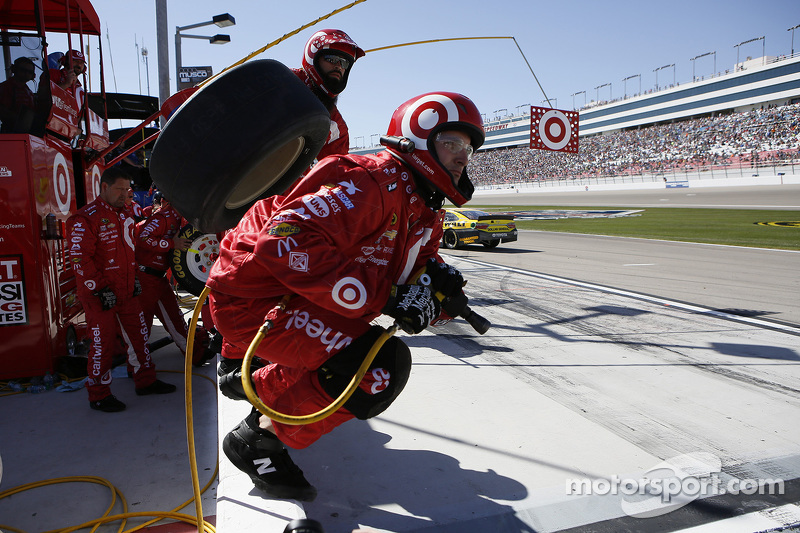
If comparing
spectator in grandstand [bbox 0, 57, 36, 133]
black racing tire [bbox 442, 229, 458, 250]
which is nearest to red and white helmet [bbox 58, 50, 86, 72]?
spectator in grandstand [bbox 0, 57, 36, 133]

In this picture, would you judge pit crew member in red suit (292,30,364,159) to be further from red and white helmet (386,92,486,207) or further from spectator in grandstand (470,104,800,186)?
spectator in grandstand (470,104,800,186)

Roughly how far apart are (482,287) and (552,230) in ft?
44.7

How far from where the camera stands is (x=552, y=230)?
21.1 meters

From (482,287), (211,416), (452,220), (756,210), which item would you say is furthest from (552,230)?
(211,416)

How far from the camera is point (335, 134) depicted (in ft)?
12.7

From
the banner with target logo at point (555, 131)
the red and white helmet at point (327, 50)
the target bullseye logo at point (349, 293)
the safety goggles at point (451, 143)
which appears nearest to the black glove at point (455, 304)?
the target bullseye logo at point (349, 293)

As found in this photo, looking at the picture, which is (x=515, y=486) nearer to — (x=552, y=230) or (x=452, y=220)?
(x=452, y=220)

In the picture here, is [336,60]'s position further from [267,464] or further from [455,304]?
[267,464]

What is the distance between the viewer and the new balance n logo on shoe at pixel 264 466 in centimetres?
247

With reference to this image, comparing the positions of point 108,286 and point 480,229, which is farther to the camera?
point 480,229

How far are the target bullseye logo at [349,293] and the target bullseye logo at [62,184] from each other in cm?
403

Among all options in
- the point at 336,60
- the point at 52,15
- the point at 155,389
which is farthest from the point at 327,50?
the point at 52,15

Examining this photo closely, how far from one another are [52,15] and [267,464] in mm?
6752

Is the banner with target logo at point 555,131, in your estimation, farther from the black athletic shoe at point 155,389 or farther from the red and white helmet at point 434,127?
the red and white helmet at point 434,127
